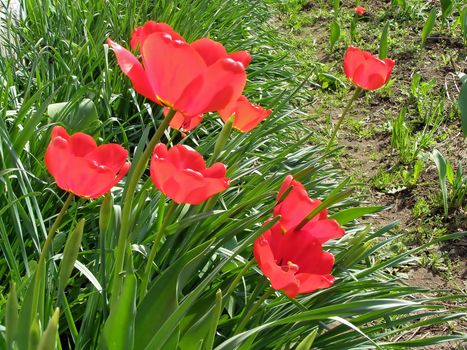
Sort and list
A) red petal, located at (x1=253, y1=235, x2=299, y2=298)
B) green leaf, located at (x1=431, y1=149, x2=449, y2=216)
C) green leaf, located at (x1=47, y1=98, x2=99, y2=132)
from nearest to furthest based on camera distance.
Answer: red petal, located at (x1=253, y1=235, x2=299, y2=298), green leaf, located at (x1=47, y1=98, x2=99, y2=132), green leaf, located at (x1=431, y1=149, x2=449, y2=216)

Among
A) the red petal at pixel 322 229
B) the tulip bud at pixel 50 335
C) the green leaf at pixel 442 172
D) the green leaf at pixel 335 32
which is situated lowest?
the green leaf at pixel 335 32

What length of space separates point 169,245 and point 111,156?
1.75ft

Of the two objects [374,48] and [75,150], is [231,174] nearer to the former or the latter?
[75,150]

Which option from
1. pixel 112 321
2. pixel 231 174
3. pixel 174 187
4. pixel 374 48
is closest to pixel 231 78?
pixel 174 187

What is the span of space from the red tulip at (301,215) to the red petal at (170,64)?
0.27 meters

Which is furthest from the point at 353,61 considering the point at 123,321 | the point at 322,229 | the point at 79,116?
the point at 123,321

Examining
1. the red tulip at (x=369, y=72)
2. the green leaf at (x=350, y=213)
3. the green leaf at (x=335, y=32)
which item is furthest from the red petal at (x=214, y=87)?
the green leaf at (x=335, y=32)

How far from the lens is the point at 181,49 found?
968mm

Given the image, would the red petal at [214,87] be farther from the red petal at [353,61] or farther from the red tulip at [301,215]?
the red petal at [353,61]

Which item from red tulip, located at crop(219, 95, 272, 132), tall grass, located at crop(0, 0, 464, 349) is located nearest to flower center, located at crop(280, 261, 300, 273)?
tall grass, located at crop(0, 0, 464, 349)

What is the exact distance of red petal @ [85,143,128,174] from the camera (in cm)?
111

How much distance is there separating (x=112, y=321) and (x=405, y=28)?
4014 millimetres

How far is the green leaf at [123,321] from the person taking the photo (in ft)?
3.57

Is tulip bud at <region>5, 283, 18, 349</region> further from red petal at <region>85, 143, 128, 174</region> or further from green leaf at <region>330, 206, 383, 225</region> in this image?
green leaf at <region>330, 206, 383, 225</region>
